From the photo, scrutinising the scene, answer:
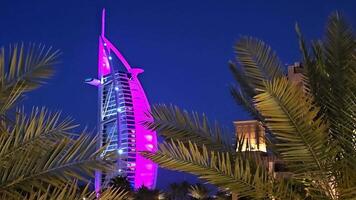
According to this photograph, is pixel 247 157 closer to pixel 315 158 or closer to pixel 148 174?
pixel 315 158

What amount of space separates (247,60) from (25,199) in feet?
Answer: 10.1

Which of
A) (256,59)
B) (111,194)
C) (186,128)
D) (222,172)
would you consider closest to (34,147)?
(111,194)

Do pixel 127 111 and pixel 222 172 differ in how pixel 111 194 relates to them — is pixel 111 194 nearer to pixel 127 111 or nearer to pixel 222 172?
pixel 222 172

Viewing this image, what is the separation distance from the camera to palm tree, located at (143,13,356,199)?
442 cm

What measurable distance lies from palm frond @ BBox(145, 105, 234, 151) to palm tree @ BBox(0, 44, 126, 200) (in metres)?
1.74

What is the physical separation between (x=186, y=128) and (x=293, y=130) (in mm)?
1485

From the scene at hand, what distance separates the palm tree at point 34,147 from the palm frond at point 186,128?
5.71 ft

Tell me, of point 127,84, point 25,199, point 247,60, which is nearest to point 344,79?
point 247,60

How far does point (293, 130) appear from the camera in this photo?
14.5 ft

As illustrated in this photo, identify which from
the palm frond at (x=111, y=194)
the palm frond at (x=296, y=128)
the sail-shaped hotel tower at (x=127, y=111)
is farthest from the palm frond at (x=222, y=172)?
the sail-shaped hotel tower at (x=127, y=111)

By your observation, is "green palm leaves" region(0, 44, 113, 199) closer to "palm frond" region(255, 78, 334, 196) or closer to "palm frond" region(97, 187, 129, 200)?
"palm frond" region(97, 187, 129, 200)

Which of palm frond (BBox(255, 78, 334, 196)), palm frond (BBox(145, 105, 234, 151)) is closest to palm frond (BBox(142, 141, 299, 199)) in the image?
palm frond (BBox(255, 78, 334, 196))

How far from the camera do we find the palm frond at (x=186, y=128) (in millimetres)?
5625

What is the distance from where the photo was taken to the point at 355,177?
4.58 meters
